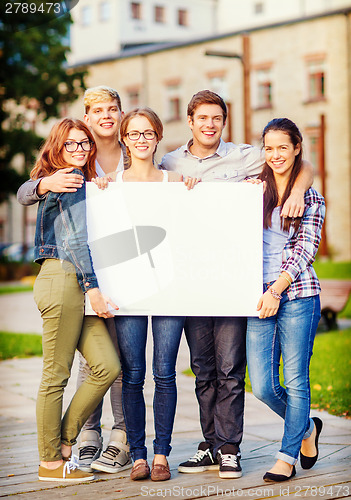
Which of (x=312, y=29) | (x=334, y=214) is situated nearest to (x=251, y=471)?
(x=334, y=214)

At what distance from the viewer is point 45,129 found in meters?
43.4

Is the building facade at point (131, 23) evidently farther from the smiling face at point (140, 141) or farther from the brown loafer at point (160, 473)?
the brown loafer at point (160, 473)

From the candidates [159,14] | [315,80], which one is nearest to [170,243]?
[315,80]

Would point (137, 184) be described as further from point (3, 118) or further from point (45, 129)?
point (45, 129)

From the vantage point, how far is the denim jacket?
4.08 metres

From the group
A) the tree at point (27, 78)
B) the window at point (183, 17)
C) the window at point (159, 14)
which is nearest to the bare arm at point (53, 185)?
the tree at point (27, 78)

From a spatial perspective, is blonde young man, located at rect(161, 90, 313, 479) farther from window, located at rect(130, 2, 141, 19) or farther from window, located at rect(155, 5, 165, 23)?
window, located at rect(155, 5, 165, 23)

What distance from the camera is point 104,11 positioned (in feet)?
128

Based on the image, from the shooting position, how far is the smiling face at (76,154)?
419 centimetres

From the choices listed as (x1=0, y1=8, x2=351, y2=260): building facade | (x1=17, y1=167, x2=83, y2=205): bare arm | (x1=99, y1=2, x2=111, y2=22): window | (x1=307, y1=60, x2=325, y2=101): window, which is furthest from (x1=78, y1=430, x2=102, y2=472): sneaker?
(x1=99, y1=2, x2=111, y2=22): window

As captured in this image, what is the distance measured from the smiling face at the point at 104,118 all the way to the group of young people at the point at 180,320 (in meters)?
0.16

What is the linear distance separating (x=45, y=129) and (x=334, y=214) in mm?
19028

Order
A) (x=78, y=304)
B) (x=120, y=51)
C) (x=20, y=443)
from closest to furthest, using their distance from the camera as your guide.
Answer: (x=78, y=304)
(x=20, y=443)
(x=120, y=51)

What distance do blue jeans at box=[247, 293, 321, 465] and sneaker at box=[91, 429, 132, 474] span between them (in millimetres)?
894
